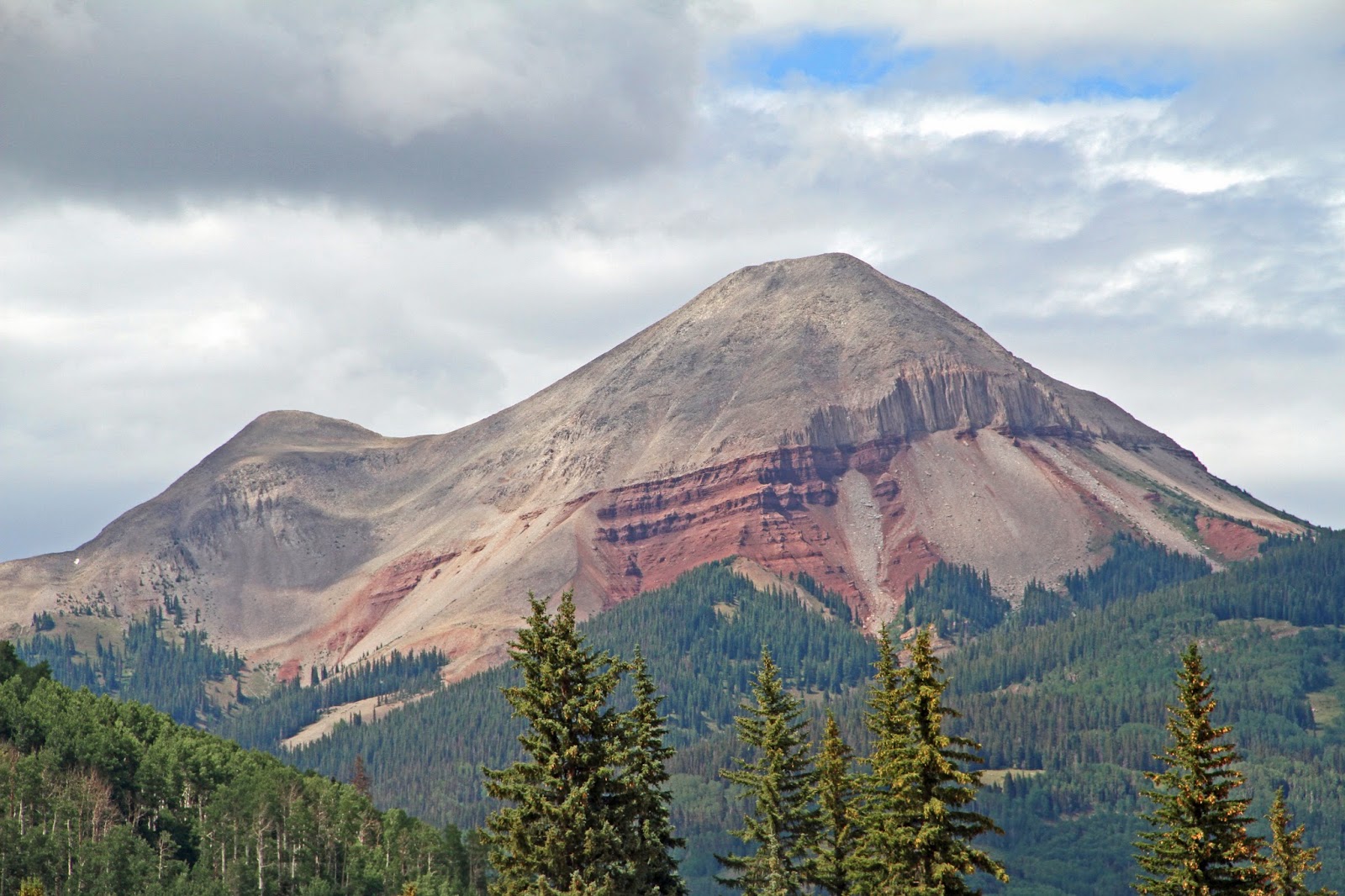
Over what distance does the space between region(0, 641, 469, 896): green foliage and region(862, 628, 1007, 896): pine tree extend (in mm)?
77896

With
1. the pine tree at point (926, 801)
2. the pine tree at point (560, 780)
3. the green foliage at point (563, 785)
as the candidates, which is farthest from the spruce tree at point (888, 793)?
the pine tree at point (560, 780)

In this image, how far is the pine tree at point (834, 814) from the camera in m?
75.9

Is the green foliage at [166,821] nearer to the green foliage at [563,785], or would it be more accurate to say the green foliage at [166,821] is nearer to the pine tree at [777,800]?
the pine tree at [777,800]

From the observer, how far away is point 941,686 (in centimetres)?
6012

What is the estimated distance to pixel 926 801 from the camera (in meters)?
60.0

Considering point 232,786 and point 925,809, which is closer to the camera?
point 925,809

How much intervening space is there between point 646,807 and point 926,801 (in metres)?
11.8

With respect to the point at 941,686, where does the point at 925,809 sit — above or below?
below

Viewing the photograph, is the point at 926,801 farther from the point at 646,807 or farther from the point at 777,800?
the point at 777,800

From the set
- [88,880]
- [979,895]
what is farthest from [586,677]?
[88,880]

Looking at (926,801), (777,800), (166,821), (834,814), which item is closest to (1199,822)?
(926,801)

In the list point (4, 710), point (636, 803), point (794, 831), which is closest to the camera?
point (636, 803)

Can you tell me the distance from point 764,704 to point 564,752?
65.4ft

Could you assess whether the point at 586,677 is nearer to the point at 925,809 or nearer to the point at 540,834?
the point at 540,834
